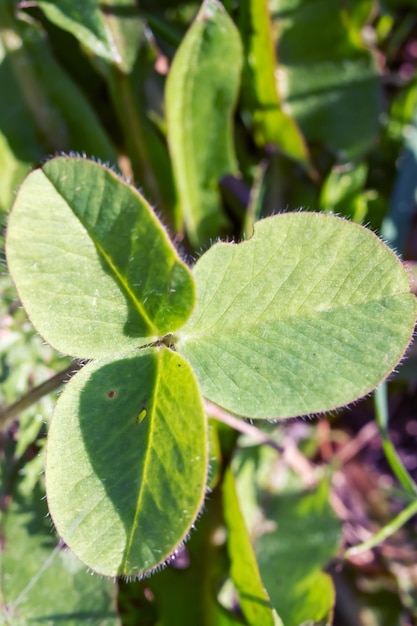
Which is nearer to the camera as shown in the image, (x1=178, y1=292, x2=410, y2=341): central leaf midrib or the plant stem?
(x1=178, y1=292, x2=410, y2=341): central leaf midrib

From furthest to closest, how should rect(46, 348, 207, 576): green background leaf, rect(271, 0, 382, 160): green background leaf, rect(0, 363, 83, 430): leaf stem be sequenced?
rect(271, 0, 382, 160): green background leaf, rect(0, 363, 83, 430): leaf stem, rect(46, 348, 207, 576): green background leaf

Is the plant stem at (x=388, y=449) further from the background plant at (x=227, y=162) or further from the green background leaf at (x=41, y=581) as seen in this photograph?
the green background leaf at (x=41, y=581)

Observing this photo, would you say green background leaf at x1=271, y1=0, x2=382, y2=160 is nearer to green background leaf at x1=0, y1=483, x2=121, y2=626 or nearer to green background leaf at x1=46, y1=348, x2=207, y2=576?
green background leaf at x1=46, y1=348, x2=207, y2=576

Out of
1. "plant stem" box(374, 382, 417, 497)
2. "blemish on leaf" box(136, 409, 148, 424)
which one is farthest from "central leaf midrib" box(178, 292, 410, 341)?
"plant stem" box(374, 382, 417, 497)

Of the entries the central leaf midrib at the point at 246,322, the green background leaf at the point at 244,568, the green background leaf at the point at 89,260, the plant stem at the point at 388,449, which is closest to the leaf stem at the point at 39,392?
the green background leaf at the point at 89,260

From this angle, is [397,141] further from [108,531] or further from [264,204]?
[108,531]

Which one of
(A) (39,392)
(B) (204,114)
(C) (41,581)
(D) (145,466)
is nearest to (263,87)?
(B) (204,114)

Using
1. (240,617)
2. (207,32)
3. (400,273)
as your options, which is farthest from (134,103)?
(240,617)
